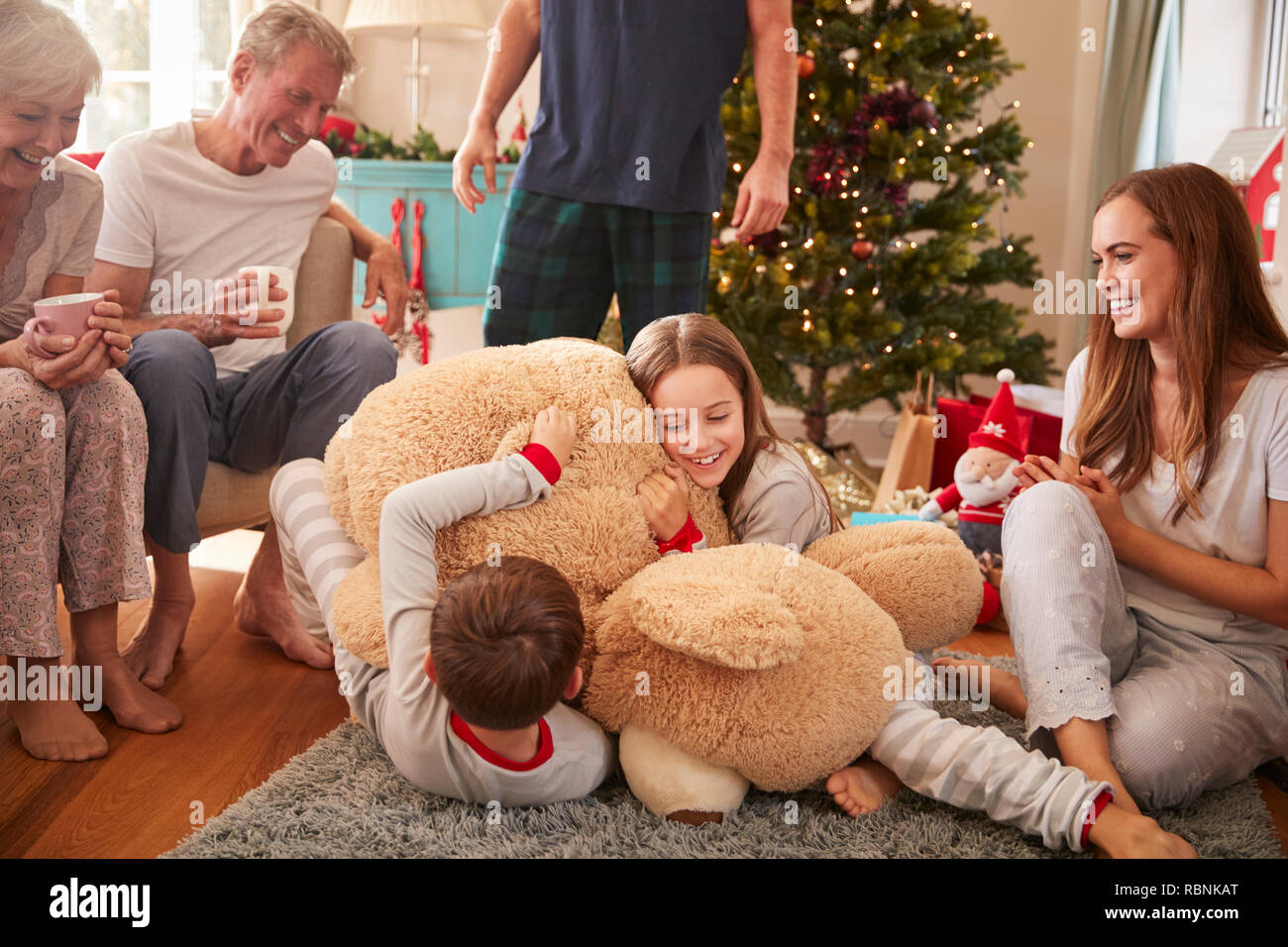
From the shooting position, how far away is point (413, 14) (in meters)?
3.43

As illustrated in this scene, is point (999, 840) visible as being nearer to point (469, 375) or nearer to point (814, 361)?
point (469, 375)

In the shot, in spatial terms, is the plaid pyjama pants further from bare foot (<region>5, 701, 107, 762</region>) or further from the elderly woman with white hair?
bare foot (<region>5, 701, 107, 762</region>)

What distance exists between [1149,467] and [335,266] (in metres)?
1.39

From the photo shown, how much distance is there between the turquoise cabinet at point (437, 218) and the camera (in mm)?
3438

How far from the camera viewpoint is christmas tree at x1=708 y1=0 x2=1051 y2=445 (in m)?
2.70

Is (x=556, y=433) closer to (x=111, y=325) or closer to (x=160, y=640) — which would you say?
(x=111, y=325)

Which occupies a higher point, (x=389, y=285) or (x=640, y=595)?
(x=389, y=285)

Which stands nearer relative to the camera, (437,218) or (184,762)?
(184,762)

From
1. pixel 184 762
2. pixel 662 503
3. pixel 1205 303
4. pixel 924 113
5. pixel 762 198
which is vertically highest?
pixel 924 113

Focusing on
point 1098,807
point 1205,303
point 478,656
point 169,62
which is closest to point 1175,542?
point 1205,303

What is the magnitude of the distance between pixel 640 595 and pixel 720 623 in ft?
0.32

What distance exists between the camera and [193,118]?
1.86m

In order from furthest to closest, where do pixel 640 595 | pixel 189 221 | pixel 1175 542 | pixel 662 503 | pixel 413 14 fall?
pixel 413 14 → pixel 189 221 → pixel 1175 542 → pixel 662 503 → pixel 640 595

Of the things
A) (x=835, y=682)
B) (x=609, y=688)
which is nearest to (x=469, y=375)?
(x=609, y=688)
